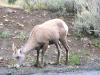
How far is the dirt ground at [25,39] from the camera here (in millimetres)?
12525

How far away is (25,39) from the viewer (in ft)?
46.3

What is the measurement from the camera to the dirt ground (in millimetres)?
12525

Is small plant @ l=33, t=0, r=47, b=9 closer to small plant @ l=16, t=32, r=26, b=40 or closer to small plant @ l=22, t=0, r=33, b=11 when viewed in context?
small plant @ l=22, t=0, r=33, b=11

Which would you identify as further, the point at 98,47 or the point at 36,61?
the point at 98,47

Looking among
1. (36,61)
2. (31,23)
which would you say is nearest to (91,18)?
(31,23)

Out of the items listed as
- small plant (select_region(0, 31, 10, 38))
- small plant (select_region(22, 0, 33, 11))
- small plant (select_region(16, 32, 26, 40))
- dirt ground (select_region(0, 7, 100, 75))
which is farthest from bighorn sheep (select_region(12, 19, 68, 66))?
small plant (select_region(22, 0, 33, 11))

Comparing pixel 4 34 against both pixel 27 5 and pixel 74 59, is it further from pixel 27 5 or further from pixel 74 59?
pixel 27 5

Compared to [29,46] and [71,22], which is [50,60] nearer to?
[29,46]

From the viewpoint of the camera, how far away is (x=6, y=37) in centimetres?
1419

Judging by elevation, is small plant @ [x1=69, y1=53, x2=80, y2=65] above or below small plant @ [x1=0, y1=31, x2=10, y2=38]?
below

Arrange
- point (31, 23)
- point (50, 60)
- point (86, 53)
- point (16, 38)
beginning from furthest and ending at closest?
point (31, 23)
point (16, 38)
point (86, 53)
point (50, 60)

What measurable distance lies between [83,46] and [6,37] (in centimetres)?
281

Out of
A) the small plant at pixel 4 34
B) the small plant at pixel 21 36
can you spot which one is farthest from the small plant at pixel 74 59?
the small plant at pixel 4 34

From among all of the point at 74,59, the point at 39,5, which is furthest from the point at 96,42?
the point at 39,5
